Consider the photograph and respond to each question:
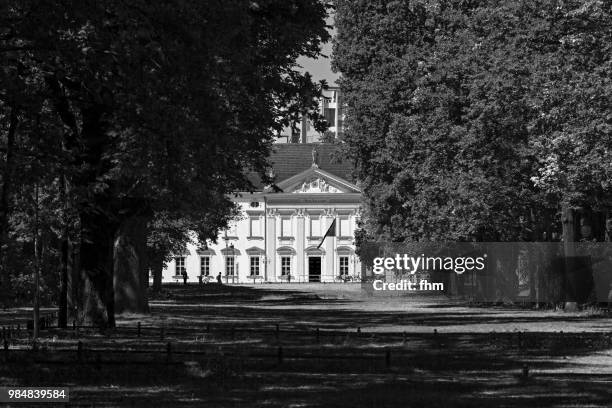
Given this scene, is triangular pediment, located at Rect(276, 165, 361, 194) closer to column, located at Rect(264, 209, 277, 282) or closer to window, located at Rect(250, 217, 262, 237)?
column, located at Rect(264, 209, 277, 282)

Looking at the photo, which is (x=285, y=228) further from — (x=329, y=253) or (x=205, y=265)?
(x=205, y=265)

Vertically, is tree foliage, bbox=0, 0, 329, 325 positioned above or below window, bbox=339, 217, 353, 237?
below

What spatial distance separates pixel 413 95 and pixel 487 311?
1043cm

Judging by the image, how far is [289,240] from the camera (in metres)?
158

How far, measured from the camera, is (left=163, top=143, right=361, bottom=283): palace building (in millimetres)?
156375

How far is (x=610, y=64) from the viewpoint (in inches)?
1225

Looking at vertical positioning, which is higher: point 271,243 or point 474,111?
point 271,243

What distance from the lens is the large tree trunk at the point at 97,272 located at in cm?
3338

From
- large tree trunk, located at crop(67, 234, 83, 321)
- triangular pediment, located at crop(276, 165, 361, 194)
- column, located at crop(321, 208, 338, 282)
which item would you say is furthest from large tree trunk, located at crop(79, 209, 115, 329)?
column, located at crop(321, 208, 338, 282)

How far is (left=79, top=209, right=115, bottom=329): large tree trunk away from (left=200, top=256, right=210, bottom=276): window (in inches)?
4827

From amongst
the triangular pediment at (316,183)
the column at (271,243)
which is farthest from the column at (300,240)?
the triangular pediment at (316,183)

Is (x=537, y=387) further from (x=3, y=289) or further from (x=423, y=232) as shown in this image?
(x=423, y=232)

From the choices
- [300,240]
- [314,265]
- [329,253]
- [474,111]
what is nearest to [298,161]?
[300,240]

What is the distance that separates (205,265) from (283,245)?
10.0 meters
